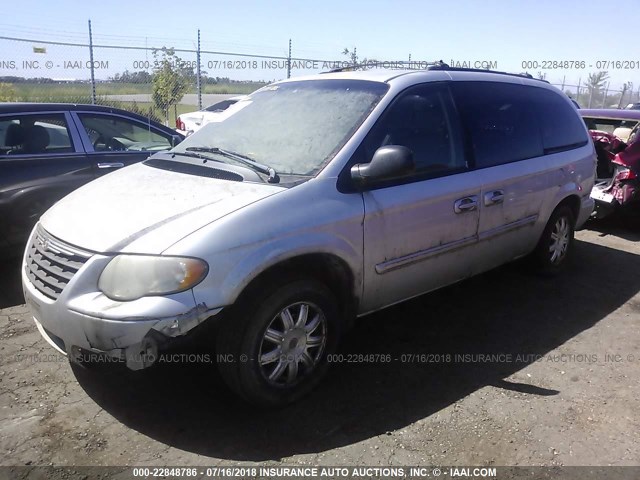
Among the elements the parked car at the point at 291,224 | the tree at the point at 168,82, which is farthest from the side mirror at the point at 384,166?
the tree at the point at 168,82

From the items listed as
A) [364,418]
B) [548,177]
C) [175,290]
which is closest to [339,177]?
[175,290]

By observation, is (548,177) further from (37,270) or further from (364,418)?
(37,270)

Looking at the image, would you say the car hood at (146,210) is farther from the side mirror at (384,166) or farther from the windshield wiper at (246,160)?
the side mirror at (384,166)

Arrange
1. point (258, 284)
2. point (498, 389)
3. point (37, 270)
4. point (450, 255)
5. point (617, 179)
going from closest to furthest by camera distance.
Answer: point (258, 284)
point (37, 270)
point (498, 389)
point (450, 255)
point (617, 179)

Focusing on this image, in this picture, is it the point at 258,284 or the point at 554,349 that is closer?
the point at 258,284

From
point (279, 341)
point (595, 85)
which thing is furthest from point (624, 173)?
point (595, 85)

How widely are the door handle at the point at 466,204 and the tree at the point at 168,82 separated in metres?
11.1

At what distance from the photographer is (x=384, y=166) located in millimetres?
3082

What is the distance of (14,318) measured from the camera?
414 centimetres

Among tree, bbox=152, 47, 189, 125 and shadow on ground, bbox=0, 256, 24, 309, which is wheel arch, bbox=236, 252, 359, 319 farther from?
tree, bbox=152, 47, 189, 125

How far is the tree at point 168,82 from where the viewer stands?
1341cm

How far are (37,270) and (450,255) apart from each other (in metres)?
2.61

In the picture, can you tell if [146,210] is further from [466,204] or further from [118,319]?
[466,204]

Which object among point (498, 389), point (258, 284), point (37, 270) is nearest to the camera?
point (258, 284)
